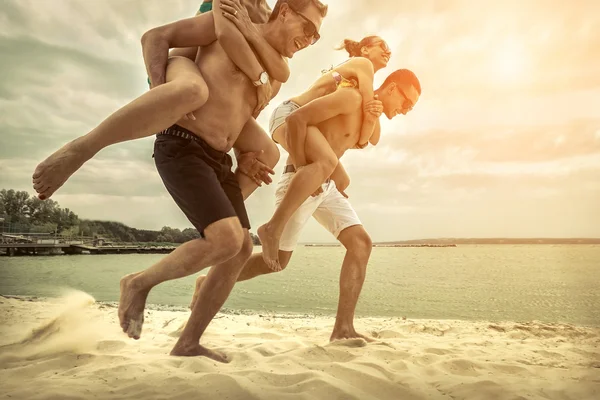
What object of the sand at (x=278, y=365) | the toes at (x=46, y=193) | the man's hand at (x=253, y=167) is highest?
the man's hand at (x=253, y=167)

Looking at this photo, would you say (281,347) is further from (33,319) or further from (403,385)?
(33,319)

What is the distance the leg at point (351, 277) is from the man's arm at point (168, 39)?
1570mm

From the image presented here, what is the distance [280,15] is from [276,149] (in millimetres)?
666

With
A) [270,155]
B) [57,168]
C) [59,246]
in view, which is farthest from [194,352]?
[59,246]

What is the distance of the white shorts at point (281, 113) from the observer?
303 centimetres

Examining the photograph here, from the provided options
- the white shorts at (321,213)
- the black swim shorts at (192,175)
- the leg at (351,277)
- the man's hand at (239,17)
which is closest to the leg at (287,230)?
the white shorts at (321,213)

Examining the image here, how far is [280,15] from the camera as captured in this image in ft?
7.34

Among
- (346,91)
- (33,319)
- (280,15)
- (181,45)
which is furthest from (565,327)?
(33,319)

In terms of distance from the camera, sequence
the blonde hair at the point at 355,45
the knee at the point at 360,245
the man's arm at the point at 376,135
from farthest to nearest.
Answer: the man's arm at the point at 376,135, the blonde hair at the point at 355,45, the knee at the point at 360,245

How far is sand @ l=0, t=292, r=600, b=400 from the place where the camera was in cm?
201

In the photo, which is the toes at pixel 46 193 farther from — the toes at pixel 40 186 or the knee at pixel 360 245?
the knee at pixel 360 245

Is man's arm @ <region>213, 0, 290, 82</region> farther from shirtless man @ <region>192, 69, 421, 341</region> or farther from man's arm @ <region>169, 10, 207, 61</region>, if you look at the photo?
shirtless man @ <region>192, 69, 421, 341</region>

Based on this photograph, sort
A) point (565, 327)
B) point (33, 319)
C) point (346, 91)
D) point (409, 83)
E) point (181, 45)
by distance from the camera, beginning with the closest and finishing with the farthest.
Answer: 1. point (181, 45)
2. point (346, 91)
3. point (409, 83)
4. point (33, 319)
5. point (565, 327)

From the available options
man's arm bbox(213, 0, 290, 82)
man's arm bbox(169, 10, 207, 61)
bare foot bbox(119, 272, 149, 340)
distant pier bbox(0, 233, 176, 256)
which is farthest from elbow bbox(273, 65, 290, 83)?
distant pier bbox(0, 233, 176, 256)
